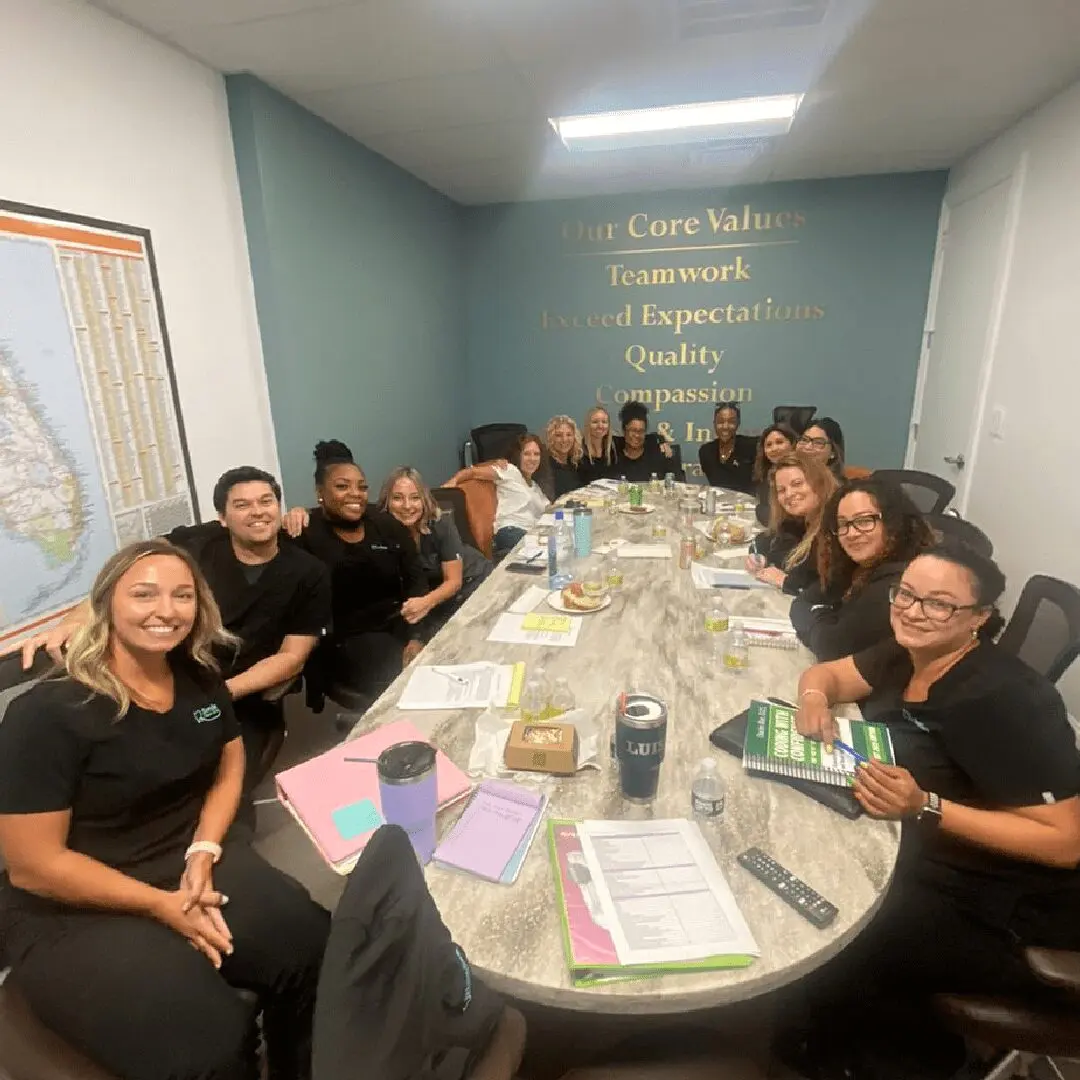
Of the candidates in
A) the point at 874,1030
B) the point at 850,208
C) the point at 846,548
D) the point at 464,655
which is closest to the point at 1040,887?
the point at 874,1030

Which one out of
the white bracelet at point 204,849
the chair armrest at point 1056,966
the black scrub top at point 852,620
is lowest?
the white bracelet at point 204,849

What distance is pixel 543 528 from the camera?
10.7 feet

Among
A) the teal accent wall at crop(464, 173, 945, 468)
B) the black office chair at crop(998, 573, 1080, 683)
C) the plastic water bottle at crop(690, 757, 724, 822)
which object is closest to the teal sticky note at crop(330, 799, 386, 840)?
the plastic water bottle at crop(690, 757, 724, 822)

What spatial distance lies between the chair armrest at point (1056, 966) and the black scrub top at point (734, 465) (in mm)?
3918

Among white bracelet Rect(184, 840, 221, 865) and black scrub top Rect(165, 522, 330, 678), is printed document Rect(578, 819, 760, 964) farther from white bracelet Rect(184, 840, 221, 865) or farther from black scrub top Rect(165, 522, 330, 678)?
A: black scrub top Rect(165, 522, 330, 678)

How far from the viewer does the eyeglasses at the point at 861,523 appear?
1949 millimetres

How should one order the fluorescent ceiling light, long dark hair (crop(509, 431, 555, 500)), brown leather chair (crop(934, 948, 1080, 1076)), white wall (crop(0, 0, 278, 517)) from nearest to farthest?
brown leather chair (crop(934, 948, 1080, 1076)) < white wall (crop(0, 0, 278, 517)) < the fluorescent ceiling light < long dark hair (crop(509, 431, 555, 500))

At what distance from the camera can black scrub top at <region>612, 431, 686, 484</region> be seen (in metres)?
4.85

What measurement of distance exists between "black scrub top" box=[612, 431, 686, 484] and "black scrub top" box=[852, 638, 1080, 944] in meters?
3.54

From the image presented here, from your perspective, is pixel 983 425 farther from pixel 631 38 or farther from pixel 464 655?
pixel 464 655

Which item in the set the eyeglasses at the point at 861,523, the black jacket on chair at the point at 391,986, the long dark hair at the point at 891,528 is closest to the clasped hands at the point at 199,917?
the black jacket on chair at the point at 391,986

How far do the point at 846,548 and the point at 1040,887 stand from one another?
3.38 feet

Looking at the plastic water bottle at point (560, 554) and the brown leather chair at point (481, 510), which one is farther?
the brown leather chair at point (481, 510)

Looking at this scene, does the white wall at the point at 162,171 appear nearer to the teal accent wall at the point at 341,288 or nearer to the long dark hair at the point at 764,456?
the teal accent wall at the point at 341,288
